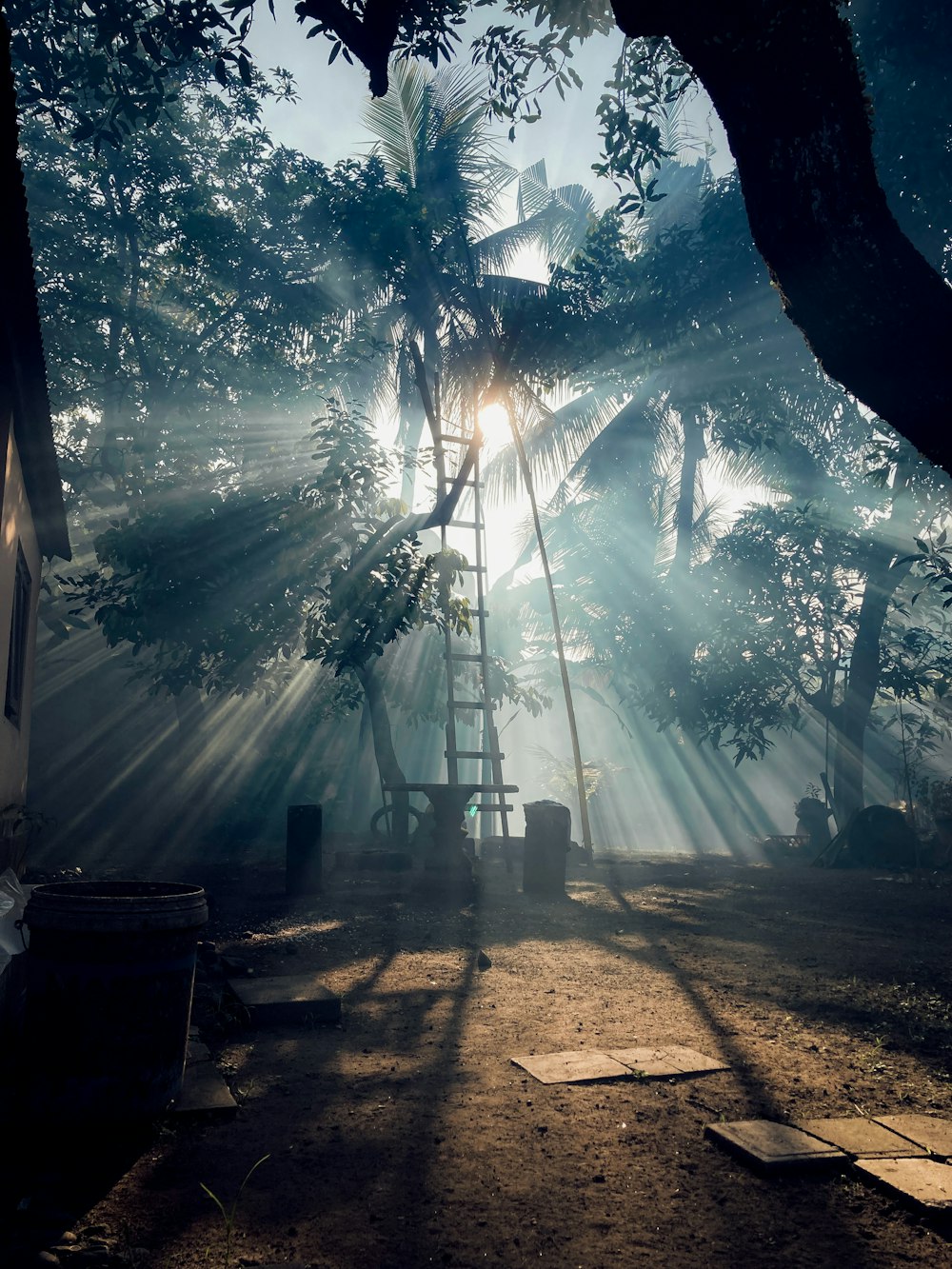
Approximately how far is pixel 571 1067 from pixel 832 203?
401 centimetres

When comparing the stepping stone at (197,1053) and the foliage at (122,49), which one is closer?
the stepping stone at (197,1053)

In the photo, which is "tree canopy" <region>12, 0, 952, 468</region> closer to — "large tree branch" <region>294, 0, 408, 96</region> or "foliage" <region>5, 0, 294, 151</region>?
"large tree branch" <region>294, 0, 408, 96</region>

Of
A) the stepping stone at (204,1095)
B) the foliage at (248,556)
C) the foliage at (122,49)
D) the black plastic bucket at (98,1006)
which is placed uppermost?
the foliage at (122,49)

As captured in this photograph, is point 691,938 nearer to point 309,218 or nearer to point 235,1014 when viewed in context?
point 235,1014

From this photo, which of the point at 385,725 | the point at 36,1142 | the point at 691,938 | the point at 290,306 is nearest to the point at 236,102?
the point at 290,306

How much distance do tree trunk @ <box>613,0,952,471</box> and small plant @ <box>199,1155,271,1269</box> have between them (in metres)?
3.38

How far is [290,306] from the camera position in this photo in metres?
18.6

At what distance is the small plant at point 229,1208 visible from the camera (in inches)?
109

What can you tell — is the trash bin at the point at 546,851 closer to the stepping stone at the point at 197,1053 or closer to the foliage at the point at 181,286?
the stepping stone at the point at 197,1053

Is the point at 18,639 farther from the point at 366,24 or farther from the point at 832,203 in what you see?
the point at 832,203

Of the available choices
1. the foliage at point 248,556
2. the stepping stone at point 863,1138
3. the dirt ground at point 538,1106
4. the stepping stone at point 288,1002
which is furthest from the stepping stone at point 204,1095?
the foliage at point 248,556

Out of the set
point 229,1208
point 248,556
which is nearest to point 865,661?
point 248,556

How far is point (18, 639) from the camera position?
9.70 m

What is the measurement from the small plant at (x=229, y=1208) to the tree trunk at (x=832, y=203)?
11.1ft
